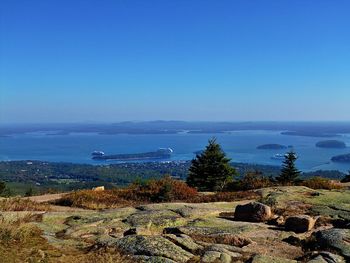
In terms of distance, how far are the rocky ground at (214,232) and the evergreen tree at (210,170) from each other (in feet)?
50.0

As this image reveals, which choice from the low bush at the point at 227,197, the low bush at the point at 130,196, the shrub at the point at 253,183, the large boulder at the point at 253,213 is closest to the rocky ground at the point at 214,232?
the large boulder at the point at 253,213

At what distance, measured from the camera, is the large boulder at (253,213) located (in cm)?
1037

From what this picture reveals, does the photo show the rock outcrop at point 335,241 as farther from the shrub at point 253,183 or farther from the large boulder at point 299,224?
the shrub at point 253,183

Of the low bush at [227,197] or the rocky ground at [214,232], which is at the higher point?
the rocky ground at [214,232]

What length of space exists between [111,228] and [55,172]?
129397 millimetres

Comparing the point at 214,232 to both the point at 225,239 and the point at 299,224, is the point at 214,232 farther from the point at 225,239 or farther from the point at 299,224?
the point at 299,224

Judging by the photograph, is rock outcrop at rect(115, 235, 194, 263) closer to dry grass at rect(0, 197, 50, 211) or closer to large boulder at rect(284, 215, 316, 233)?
large boulder at rect(284, 215, 316, 233)

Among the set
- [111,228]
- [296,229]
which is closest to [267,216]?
[296,229]

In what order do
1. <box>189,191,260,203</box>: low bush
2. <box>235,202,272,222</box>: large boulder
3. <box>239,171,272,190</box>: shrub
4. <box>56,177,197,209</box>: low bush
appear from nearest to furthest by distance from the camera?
<box>235,202,272,222</box>: large boulder < <box>56,177,197,209</box>: low bush < <box>189,191,260,203</box>: low bush < <box>239,171,272,190</box>: shrub

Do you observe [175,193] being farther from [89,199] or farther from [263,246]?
[263,246]

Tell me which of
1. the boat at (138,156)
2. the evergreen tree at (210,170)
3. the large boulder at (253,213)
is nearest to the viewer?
the large boulder at (253,213)

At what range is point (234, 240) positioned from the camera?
26.0 feet

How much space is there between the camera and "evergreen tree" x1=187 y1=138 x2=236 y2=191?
28141 millimetres

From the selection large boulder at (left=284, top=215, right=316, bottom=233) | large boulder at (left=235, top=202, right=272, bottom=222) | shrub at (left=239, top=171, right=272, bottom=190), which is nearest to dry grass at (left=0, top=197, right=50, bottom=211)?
large boulder at (left=235, top=202, right=272, bottom=222)
